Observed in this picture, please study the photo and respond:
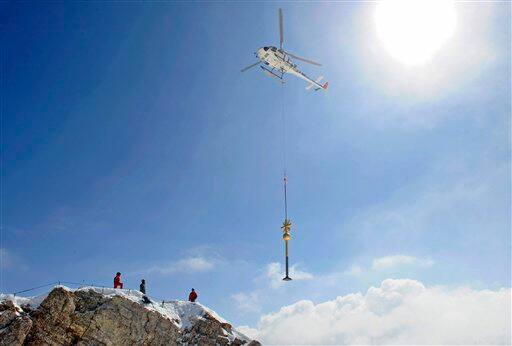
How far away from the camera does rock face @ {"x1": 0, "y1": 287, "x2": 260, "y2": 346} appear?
36844 millimetres

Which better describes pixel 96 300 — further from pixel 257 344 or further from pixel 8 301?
pixel 257 344

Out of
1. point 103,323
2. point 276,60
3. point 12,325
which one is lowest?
point 12,325

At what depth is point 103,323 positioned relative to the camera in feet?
132

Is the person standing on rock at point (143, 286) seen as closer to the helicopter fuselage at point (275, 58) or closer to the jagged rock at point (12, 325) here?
the jagged rock at point (12, 325)

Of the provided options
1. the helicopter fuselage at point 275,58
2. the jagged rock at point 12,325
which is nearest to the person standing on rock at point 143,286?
the jagged rock at point 12,325

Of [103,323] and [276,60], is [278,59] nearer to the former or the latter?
[276,60]

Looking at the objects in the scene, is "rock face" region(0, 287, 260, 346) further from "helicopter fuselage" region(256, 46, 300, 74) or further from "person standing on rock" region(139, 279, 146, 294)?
"helicopter fuselage" region(256, 46, 300, 74)

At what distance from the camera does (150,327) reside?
42.0 m

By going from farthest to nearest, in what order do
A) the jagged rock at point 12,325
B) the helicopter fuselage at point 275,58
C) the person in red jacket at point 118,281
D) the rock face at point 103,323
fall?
the helicopter fuselage at point 275,58 < the person in red jacket at point 118,281 < the rock face at point 103,323 < the jagged rock at point 12,325

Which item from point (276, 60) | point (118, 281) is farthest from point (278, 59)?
point (118, 281)

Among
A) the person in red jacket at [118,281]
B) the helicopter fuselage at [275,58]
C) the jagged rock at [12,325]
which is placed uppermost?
the helicopter fuselage at [275,58]

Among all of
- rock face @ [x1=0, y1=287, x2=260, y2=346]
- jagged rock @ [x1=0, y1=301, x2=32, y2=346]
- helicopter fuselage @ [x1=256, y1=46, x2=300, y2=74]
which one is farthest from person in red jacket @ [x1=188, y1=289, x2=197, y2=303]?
helicopter fuselage @ [x1=256, y1=46, x2=300, y2=74]

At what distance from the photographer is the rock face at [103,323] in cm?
3684

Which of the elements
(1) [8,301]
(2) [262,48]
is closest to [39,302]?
(1) [8,301]
